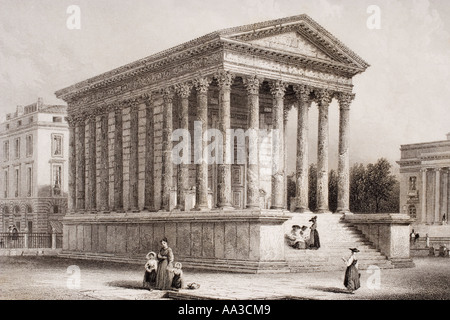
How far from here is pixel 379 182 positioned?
205 ft

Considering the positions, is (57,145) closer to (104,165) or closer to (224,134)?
(104,165)

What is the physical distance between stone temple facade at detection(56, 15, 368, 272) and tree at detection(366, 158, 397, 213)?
2306cm

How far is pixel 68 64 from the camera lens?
116ft

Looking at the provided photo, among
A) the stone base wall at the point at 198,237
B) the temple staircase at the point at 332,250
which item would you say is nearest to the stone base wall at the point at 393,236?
the temple staircase at the point at 332,250

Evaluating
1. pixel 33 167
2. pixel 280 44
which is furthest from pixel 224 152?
pixel 33 167

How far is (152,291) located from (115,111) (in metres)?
21.2

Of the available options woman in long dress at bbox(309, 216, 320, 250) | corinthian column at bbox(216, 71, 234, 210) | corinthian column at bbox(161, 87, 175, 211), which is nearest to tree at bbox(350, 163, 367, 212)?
corinthian column at bbox(161, 87, 175, 211)

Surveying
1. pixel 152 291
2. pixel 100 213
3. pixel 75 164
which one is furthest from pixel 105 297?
pixel 75 164

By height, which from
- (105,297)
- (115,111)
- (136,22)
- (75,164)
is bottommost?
(105,297)

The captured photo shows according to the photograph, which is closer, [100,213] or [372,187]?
[100,213]

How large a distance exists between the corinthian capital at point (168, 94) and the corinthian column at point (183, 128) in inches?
27.5

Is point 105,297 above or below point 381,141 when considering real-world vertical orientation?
below

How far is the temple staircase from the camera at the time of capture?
95.0 feet

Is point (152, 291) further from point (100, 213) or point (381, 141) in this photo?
point (381, 141)
